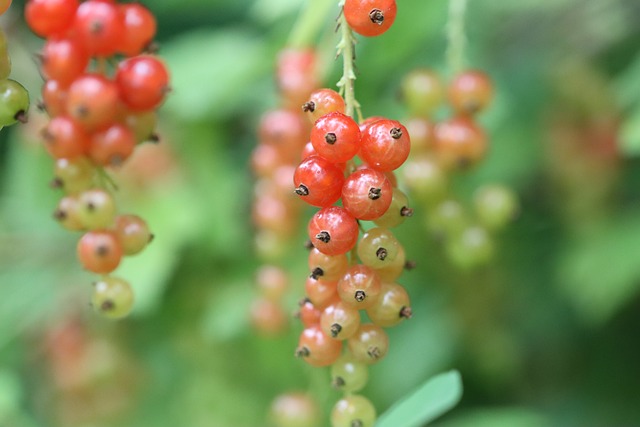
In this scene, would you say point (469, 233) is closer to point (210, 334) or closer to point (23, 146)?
point (210, 334)

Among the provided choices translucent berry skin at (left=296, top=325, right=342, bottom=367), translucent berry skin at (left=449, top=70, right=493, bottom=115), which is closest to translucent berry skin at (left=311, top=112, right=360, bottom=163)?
translucent berry skin at (left=296, top=325, right=342, bottom=367)

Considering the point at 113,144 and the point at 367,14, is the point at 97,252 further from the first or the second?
the point at 367,14

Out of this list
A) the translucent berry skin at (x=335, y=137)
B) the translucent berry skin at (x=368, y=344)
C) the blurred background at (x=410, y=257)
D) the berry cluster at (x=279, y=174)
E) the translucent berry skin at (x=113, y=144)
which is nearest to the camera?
the translucent berry skin at (x=335, y=137)

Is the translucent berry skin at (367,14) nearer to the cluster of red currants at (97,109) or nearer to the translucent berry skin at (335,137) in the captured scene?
the translucent berry skin at (335,137)

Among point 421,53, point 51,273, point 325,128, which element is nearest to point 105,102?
point 325,128

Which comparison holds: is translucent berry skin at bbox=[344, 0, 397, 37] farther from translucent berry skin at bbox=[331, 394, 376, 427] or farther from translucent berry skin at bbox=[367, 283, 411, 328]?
translucent berry skin at bbox=[331, 394, 376, 427]

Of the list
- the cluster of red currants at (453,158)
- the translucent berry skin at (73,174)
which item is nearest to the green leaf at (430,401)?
the cluster of red currants at (453,158)
